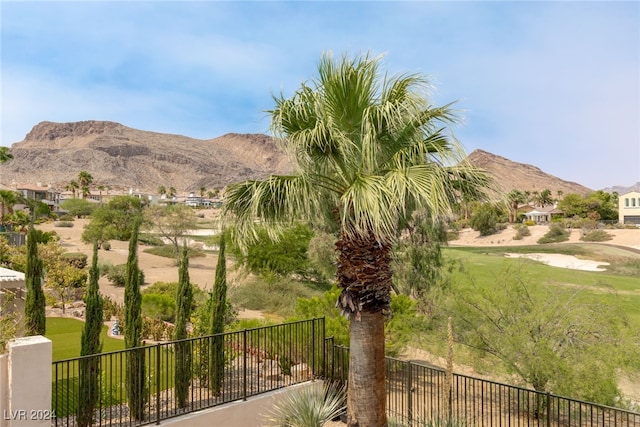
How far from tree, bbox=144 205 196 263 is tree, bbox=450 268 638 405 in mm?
42424

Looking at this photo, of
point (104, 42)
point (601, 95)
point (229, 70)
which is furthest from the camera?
point (601, 95)

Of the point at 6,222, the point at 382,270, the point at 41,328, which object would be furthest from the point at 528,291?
the point at 6,222

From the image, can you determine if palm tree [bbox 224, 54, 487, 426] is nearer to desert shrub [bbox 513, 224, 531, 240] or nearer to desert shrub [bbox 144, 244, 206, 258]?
desert shrub [bbox 144, 244, 206, 258]

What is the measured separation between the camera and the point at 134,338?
966 cm

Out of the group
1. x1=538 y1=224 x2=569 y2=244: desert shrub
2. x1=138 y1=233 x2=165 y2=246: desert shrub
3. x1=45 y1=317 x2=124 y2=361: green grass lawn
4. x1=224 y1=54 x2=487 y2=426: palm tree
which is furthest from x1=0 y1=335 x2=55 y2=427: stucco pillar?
x1=538 y1=224 x2=569 y2=244: desert shrub

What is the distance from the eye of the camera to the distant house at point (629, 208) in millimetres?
74250

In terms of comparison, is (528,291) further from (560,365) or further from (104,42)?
(104,42)

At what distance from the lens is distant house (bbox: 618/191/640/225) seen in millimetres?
74250

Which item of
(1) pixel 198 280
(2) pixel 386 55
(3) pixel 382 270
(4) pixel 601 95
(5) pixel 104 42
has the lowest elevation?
(1) pixel 198 280

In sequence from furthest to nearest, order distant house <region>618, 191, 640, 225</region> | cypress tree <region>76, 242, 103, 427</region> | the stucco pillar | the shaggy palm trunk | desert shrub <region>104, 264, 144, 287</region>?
1. distant house <region>618, 191, 640, 225</region>
2. desert shrub <region>104, 264, 144, 287</region>
3. cypress tree <region>76, 242, 103, 427</region>
4. the shaggy palm trunk
5. the stucco pillar

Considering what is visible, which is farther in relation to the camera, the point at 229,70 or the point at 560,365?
the point at 229,70

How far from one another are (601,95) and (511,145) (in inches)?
654

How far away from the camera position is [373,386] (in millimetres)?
7449

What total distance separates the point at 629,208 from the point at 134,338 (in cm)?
8861
